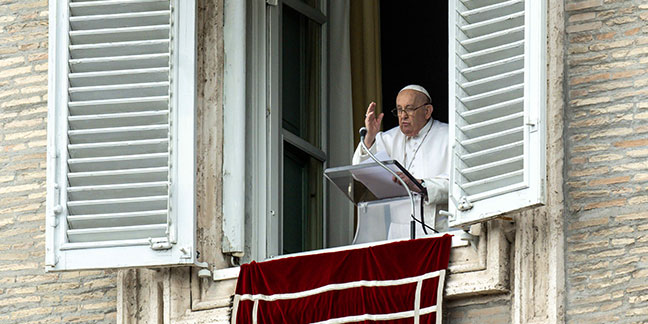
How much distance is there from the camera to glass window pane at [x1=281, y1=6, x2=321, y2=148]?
11.8 meters

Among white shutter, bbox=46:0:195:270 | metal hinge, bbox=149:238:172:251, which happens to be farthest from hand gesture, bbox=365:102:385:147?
metal hinge, bbox=149:238:172:251

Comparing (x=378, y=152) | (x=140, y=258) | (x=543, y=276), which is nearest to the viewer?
(x=543, y=276)

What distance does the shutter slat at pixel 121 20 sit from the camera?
35.5 ft

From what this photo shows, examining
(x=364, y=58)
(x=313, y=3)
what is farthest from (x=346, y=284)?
(x=364, y=58)

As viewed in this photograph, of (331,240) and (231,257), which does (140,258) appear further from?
(331,240)

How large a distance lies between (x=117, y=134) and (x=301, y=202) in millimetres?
1410

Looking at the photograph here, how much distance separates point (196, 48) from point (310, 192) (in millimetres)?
1372

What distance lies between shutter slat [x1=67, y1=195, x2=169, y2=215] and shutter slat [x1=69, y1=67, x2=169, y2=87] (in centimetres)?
60

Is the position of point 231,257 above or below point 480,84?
below

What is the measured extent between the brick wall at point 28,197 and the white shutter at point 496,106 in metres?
2.01

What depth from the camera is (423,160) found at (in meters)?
11.6

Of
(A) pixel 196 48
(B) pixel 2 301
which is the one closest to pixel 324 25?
(A) pixel 196 48

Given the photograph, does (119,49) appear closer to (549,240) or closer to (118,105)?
(118,105)

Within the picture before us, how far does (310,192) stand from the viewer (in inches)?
468
